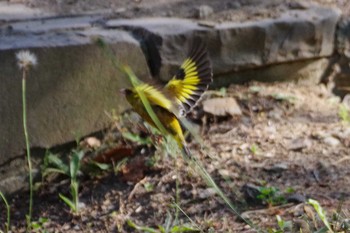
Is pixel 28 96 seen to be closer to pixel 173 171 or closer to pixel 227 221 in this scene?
pixel 173 171

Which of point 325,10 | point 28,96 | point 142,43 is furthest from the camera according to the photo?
point 325,10

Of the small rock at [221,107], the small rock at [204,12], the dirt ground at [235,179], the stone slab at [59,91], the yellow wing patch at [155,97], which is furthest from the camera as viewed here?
the small rock at [204,12]

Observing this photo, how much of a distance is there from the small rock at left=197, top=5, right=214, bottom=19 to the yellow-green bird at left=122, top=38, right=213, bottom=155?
0.78 m

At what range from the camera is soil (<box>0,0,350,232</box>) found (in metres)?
2.61

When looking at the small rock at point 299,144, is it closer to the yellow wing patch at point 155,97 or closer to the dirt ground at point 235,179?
the dirt ground at point 235,179

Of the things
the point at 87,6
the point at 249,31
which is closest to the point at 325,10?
the point at 249,31

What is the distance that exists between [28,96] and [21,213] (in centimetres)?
46

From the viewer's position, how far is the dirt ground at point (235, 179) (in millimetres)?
2607

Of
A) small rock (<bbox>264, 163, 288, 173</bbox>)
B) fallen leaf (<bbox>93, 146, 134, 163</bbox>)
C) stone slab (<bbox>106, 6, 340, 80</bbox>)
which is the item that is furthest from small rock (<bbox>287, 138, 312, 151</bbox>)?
fallen leaf (<bbox>93, 146, 134, 163</bbox>)

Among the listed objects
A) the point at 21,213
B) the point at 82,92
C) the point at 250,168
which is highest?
the point at 82,92

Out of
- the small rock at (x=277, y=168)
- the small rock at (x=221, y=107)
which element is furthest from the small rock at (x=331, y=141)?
the small rock at (x=221, y=107)

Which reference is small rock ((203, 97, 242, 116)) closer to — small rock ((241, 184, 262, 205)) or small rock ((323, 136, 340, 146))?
small rock ((323, 136, 340, 146))

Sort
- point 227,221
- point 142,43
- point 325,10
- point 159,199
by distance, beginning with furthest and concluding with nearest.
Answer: point 325,10 < point 142,43 < point 159,199 < point 227,221

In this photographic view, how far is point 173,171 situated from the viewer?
294cm
